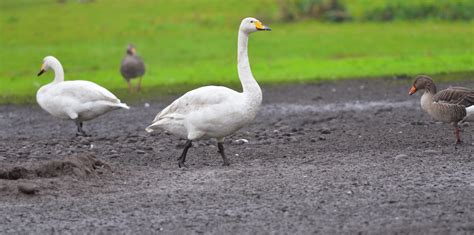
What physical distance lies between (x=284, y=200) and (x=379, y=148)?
343cm

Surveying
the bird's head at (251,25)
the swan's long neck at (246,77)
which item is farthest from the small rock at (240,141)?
the bird's head at (251,25)

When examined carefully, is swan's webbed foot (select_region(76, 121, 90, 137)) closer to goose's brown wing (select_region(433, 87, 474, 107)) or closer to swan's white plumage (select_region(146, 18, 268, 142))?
swan's white plumage (select_region(146, 18, 268, 142))

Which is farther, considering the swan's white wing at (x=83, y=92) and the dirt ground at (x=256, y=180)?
the swan's white wing at (x=83, y=92)

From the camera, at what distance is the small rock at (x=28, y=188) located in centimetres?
1021

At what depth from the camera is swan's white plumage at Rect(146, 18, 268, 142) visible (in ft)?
37.4

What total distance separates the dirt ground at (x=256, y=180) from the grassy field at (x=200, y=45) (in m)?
6.78

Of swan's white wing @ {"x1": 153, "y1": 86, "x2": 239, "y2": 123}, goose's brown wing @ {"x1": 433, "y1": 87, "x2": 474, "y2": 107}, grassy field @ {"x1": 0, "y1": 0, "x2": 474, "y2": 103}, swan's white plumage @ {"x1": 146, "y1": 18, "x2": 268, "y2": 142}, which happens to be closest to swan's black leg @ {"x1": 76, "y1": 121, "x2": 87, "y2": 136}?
swan's white wing @ {"x1": 153, "y1": 86, "x2": 239, "y2": 123}

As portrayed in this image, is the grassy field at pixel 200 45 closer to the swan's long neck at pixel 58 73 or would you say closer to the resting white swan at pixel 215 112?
the swan's long neck at pixel 58 73

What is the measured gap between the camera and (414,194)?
9.50 m

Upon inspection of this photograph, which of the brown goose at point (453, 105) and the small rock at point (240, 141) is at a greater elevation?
the brown goose at point (453, 105)

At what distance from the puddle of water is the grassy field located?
3.78 metres

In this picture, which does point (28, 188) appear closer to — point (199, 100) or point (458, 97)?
point (199, 100)

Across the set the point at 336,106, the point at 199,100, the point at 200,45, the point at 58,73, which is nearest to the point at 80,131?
the point at 58,73

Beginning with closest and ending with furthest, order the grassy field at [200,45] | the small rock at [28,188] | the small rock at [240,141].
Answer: the small rock at [28,188], the small rock at [240,141], the grassy field at [200,45]
